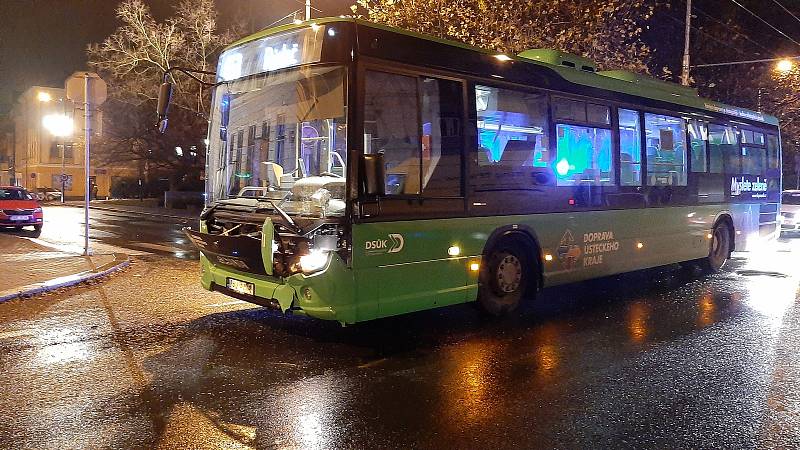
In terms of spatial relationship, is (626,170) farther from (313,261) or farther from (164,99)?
(164,99)

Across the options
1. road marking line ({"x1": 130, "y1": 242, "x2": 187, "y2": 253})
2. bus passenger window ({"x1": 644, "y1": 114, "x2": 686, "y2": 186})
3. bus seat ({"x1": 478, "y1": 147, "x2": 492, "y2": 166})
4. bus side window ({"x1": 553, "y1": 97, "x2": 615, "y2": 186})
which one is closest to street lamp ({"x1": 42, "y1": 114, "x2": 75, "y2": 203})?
road marking line ({"x1": 130, "y1": 242, "x2": 187, "y2": 253})

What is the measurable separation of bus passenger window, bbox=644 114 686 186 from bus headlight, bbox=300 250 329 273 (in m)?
6.46

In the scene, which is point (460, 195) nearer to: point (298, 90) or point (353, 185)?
point (353, 185)

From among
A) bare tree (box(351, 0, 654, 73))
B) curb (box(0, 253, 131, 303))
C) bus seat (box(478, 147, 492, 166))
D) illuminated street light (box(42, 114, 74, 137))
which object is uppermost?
bare tree (box(351, 0, 654, 73))

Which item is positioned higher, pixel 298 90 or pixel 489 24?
pixel 489 24

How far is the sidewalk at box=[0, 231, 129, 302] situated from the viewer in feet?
33.0

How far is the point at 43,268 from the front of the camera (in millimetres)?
11945

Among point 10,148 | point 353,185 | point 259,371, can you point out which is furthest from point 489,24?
point 10,148

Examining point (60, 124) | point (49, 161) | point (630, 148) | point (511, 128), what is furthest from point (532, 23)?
point (49, 161)

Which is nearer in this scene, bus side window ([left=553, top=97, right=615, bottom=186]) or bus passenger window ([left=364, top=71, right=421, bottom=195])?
bus passenger window ([left=364, top=71, right=421, bottom=195])

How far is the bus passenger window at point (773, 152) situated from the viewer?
1429 centimetres

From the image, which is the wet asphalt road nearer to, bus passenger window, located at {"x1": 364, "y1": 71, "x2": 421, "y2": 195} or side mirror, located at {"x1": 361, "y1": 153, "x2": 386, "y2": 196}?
side mirror, located at {"x1": 361, "y1": 153, "x2": 386, "y2": 196}

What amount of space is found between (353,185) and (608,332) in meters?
3.88

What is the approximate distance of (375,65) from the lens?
6504 mm
